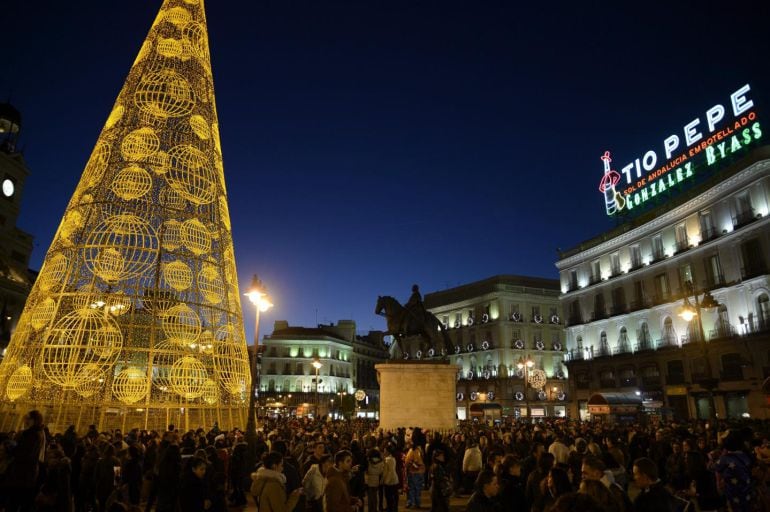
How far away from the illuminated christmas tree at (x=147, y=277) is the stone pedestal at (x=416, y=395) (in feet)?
18.7

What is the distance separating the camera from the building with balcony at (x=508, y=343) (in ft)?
207

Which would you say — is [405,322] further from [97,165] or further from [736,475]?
[736,475]

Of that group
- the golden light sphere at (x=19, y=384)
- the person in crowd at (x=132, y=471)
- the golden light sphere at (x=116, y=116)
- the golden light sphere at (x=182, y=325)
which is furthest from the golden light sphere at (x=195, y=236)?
the person in crowd at (x=132, y=471)

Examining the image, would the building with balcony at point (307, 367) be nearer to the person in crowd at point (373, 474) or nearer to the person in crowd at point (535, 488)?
the person in crowd at point (373, 474)

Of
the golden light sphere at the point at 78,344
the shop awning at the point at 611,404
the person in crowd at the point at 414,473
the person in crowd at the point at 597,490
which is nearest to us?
the person in crowd at the point at 597,490

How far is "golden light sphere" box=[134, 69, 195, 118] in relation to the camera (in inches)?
652

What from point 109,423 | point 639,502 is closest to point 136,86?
point 109,423

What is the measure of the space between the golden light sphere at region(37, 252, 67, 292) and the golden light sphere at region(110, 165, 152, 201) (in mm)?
2735

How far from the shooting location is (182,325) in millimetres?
15914

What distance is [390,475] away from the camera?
33.5 feet

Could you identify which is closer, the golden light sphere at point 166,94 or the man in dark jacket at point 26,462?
the man in dark jacket at point 26,462

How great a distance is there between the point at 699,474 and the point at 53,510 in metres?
9.39

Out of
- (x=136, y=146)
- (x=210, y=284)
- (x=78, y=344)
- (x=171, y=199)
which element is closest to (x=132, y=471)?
(x=78, y=344)

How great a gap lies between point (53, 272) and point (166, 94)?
6.68 m
